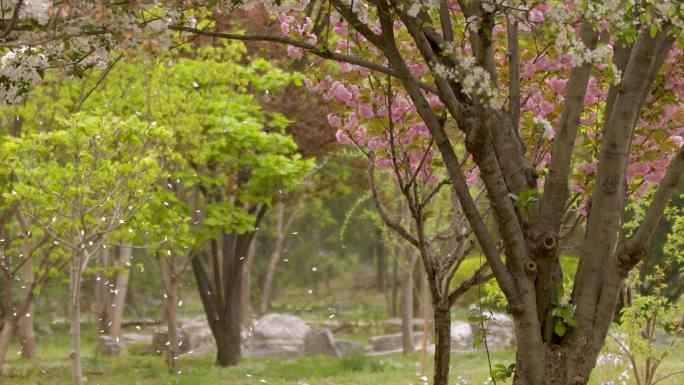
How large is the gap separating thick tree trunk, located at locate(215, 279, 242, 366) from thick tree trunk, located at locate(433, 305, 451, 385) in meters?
9.94

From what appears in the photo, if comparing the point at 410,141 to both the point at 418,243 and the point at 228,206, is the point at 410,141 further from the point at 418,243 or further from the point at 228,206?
the point at 228,206

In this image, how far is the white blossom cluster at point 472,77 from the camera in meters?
3.35

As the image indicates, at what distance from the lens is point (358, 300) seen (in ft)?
121

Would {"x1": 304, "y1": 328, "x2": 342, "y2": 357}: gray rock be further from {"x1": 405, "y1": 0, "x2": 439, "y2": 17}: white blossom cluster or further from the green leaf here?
{"x1": 405, "y1": 0, "x2": 439, "y2": 17}: white blossom cluster

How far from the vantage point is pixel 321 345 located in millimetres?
18125

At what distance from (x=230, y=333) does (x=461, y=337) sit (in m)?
6.01

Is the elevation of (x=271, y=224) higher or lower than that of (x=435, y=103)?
higher

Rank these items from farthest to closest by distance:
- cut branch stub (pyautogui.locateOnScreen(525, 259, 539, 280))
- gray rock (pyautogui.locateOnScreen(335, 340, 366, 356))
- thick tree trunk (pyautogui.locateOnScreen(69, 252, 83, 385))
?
1. gray rock (pyautogui.locateOnScreen(335, 340, 366, 356))
2. thick tree trunk (pyautogui.locateOnScreen(69, 252, 83, 385))
3. cut branch stub (pyautogui.locateOnScreen(525, 259, 539, 280))

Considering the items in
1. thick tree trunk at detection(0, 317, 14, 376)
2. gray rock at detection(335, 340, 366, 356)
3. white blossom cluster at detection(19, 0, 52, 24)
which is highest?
white blossom cluster at detection(19, 0, 52, 24)

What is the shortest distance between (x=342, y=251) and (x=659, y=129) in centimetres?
3582

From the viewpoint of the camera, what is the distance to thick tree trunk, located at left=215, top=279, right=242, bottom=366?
49.2 feet

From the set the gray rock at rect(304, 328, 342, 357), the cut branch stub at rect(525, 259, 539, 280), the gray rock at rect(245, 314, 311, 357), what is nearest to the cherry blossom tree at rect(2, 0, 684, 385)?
the cut branch stub at rect(525, 259, 539, 280)

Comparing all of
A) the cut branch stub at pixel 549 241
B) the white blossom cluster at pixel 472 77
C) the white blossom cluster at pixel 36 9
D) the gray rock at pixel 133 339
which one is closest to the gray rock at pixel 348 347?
the gray rock at pixel 133 339

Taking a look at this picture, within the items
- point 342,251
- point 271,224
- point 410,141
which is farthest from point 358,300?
point 410,141
